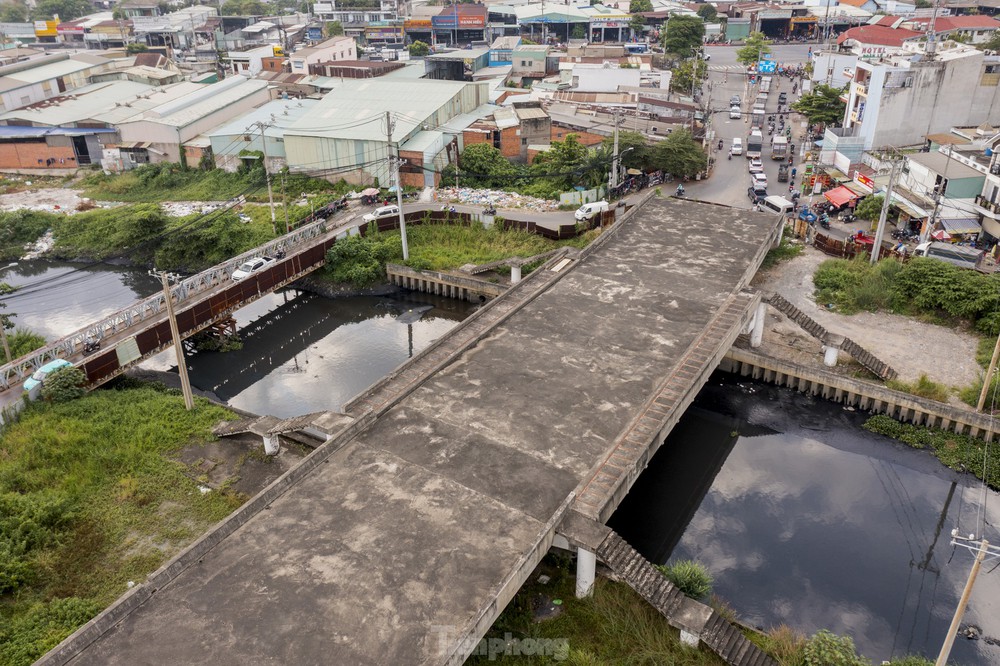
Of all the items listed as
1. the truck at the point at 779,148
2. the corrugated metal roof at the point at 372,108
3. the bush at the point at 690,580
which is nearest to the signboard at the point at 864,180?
the truck at the point at 779,148

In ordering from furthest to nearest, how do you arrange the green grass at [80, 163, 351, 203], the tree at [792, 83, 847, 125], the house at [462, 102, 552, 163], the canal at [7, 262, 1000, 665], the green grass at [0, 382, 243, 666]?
the tree at [792, 83, 847, 125] < the house at [462, 102, 552, 163] < the green grass at [80, 163, 351, 203] < the canal at [7, 262, 1000, 665] < the green grass at [0, 382, 243, 666]

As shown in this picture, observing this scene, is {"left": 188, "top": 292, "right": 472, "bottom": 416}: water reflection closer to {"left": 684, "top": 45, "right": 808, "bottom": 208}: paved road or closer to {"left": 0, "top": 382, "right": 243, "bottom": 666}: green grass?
{"left": 0, "top": 382, "right": 243, "bottom": 666}: green grass

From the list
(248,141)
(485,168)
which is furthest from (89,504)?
(248,141)

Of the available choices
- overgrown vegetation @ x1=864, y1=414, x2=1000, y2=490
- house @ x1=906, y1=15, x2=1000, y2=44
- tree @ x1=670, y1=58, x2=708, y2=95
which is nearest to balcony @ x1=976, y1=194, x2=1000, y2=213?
overgrown vegetation @ x1=864, y1=414, x2=1000, y2=490

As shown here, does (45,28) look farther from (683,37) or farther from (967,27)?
(967,27)

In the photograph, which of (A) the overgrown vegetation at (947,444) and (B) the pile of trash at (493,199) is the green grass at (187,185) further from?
(A) the overgrown vegetation at (947,444)
